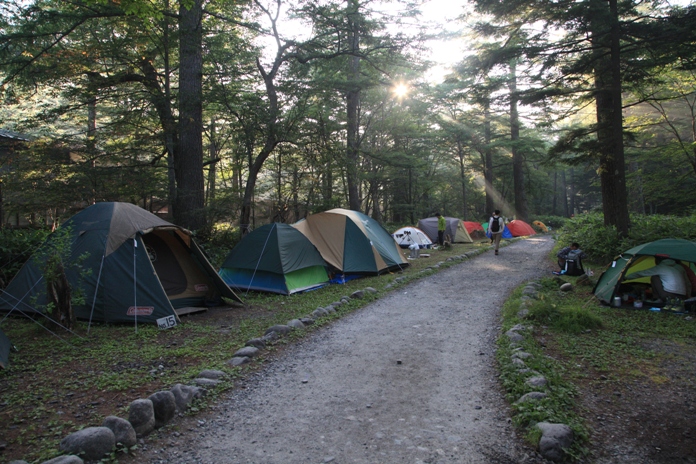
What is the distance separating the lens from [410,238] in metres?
17.1

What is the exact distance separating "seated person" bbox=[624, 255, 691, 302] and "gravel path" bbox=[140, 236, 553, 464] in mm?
2836

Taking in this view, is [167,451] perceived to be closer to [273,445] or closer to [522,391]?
[273,445]

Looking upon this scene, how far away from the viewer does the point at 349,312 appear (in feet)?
23.5

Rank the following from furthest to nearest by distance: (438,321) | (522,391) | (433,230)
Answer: (433,230) → (438,321) → (522,391)

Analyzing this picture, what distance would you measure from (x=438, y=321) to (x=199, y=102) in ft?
27.7

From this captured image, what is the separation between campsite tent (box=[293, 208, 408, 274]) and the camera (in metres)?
10.3

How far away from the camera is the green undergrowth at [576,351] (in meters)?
3.34

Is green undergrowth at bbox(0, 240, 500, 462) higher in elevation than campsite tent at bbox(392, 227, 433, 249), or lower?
lower

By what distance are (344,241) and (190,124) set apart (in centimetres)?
521

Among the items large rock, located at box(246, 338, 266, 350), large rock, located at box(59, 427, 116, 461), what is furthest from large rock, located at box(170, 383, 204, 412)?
large rock, located at box(246, 338, 266, 350)

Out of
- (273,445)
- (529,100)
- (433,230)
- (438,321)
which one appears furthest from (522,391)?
(433,230)

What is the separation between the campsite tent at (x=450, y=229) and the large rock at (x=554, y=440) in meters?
16.1

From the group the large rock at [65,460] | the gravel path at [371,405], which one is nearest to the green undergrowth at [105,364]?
the large rock at [65,460]

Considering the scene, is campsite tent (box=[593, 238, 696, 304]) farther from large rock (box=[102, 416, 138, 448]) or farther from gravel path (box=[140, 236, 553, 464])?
large rock (box=[102, 416, 138, 448])
